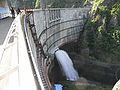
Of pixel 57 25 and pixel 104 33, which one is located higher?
pixel 57 25

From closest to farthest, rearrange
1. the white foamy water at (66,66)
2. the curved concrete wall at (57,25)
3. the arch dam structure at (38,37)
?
the arch dam structure at (38,37)
the curved concrete wall at (57,25)
the white foamy water at (66,66)

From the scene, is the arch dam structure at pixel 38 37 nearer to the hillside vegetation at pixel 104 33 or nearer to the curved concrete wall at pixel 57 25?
the curved concrete wall at pixel 57 25

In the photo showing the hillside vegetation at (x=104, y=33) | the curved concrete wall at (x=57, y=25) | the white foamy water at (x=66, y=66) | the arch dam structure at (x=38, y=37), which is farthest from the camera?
the hillside vegetation at (x=104, y=33)

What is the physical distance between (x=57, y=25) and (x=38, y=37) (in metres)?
6.13

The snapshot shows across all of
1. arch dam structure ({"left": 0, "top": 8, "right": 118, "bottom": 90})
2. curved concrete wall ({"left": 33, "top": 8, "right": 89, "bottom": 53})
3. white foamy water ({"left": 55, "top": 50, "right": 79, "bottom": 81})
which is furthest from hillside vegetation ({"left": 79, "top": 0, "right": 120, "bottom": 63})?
white foamy water ({"left": 55, "top": 50, "right": 79, "bottom": 81})

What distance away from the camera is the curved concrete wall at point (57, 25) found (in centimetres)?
1534

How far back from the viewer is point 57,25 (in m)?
19.5

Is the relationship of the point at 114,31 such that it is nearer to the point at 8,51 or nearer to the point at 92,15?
the point at 92,15

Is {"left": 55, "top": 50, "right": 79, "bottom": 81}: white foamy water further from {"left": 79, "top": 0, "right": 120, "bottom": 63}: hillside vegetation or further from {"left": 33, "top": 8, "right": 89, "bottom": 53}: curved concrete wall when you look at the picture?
{"left": 79, "top": 0, "right": 120, "bottom": 63}: hillside vegetation

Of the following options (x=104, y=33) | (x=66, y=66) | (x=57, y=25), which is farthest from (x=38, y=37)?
(x=104, y=33)

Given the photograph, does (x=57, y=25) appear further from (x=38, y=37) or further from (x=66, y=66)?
(x=38, y=37)

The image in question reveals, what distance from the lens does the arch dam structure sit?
3.22 meters

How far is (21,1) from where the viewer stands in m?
36.4

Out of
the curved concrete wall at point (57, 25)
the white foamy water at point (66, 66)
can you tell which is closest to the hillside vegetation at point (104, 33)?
the curved concrete wall at point (57, 25)
